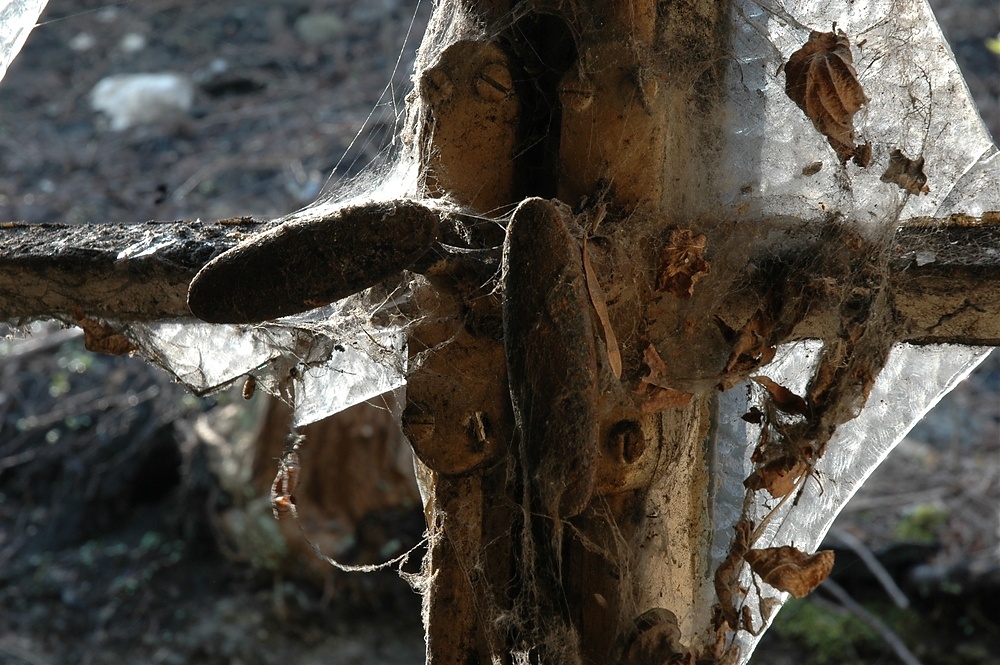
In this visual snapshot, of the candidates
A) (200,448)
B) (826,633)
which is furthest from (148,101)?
(826,633)

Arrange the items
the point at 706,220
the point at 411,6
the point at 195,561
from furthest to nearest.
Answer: the point at 411,6 → the point at 195,561 → the point at 706,220

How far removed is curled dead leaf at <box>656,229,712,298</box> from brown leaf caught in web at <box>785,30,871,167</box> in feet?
0.38

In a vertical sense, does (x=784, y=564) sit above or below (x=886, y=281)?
below

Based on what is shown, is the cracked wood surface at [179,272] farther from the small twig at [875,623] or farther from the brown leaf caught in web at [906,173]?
the small twig at [875,623]

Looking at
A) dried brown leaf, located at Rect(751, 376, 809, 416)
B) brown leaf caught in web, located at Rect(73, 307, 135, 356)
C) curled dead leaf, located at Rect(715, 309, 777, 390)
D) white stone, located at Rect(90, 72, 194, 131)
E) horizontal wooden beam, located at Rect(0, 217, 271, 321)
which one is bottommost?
white stone, located at Rect(90, 72, 194, 131)

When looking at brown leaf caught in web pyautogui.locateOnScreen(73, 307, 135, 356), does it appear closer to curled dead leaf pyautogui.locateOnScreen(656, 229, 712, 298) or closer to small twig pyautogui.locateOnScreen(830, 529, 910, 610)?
curled dead leaf pyautogui.locateOnScreen(656, 229, 712, 298)

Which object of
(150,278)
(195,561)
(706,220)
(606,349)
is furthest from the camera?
(195,561)

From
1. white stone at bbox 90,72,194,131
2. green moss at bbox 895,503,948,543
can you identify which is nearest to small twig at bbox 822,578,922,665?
→ green moss at bbox 895,503,948,543

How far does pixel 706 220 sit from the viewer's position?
74 centimetres

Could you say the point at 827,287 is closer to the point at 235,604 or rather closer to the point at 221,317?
the point at 221,317

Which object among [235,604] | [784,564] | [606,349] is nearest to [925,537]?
[235,604]

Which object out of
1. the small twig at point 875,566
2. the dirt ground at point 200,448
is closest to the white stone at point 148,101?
the dirt ground at point 200,448

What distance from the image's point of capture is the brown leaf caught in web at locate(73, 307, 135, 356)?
0.95 metres

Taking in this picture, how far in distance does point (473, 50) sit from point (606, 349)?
Answer: 0.25m
